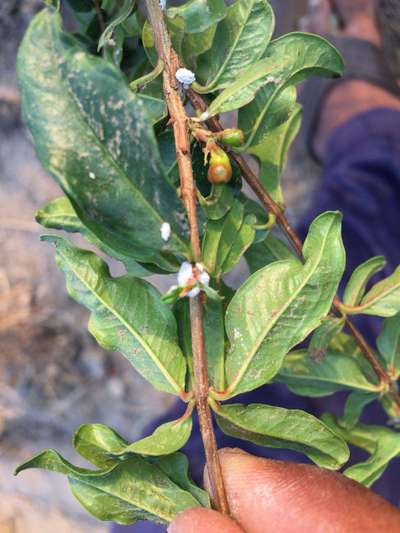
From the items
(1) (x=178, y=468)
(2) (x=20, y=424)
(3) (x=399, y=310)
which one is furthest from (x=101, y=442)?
(2) (x=20, y=424)

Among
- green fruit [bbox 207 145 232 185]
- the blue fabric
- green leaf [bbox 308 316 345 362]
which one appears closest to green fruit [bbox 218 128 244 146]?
green fruit [bbox 207 145 232 185]

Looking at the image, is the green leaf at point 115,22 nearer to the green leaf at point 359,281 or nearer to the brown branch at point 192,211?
the brown branch at point 192,211

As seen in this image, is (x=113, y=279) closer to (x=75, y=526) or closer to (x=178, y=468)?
(x=178, y=468)

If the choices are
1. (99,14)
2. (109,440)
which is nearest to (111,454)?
(109,440)

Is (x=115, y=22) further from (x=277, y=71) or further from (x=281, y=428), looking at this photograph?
(x=281, y=428)

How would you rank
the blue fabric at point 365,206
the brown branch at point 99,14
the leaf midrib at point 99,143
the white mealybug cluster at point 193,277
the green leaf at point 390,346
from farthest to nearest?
the blue fabric at point 365,206, the green leaf at point 390,346, the brown branch at point 99,14, the white mealybug cluster at point 193,277, the leaf midrib at point 99,143

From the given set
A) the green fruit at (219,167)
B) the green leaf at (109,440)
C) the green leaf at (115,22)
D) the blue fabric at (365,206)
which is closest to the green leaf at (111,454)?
the green leaf at (109,440)
